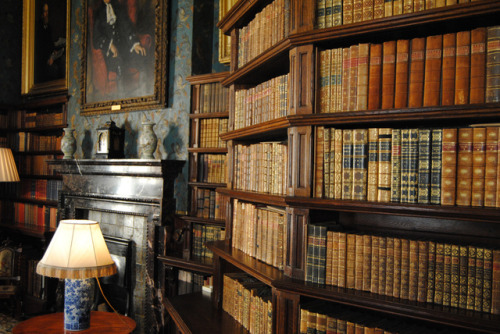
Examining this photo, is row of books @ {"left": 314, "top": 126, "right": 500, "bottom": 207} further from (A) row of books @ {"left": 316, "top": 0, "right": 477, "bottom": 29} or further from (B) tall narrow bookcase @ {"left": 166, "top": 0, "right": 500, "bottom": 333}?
(A) row of books @ {"left": 316, "top": 0, "right": 477, "bottom": 29}

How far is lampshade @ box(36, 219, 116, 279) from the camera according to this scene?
220cm

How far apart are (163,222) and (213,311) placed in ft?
4.28

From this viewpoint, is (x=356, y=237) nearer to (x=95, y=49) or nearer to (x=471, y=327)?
(x=471, y=327)

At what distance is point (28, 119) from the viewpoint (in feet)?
16.4

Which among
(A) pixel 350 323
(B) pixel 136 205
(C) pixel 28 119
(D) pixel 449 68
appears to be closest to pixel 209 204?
(B) pixel 136 205

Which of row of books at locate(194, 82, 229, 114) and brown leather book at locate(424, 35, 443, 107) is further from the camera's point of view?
row of books at locate(194, 82, 229, 114)

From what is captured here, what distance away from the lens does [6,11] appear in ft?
17.0

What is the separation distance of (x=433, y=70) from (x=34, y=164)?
5075mm

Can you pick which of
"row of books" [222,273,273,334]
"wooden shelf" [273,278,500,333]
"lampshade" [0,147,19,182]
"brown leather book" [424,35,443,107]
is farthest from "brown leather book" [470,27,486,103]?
"lampshade" [0,147,19,182]

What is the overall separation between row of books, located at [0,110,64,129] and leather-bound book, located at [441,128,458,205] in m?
4.60

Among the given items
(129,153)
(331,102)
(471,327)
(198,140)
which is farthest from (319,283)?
(129,153)

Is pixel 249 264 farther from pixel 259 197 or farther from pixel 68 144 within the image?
pixel 68 144

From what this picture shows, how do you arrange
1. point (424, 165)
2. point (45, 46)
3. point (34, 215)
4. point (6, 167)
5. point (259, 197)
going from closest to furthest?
point (424, 165) → point (259, 197) → point (6, 167) → point (34, 215) → point (45, 46)

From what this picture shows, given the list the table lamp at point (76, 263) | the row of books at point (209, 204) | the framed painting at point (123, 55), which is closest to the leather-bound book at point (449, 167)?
the table lamp at point (76, 263)
